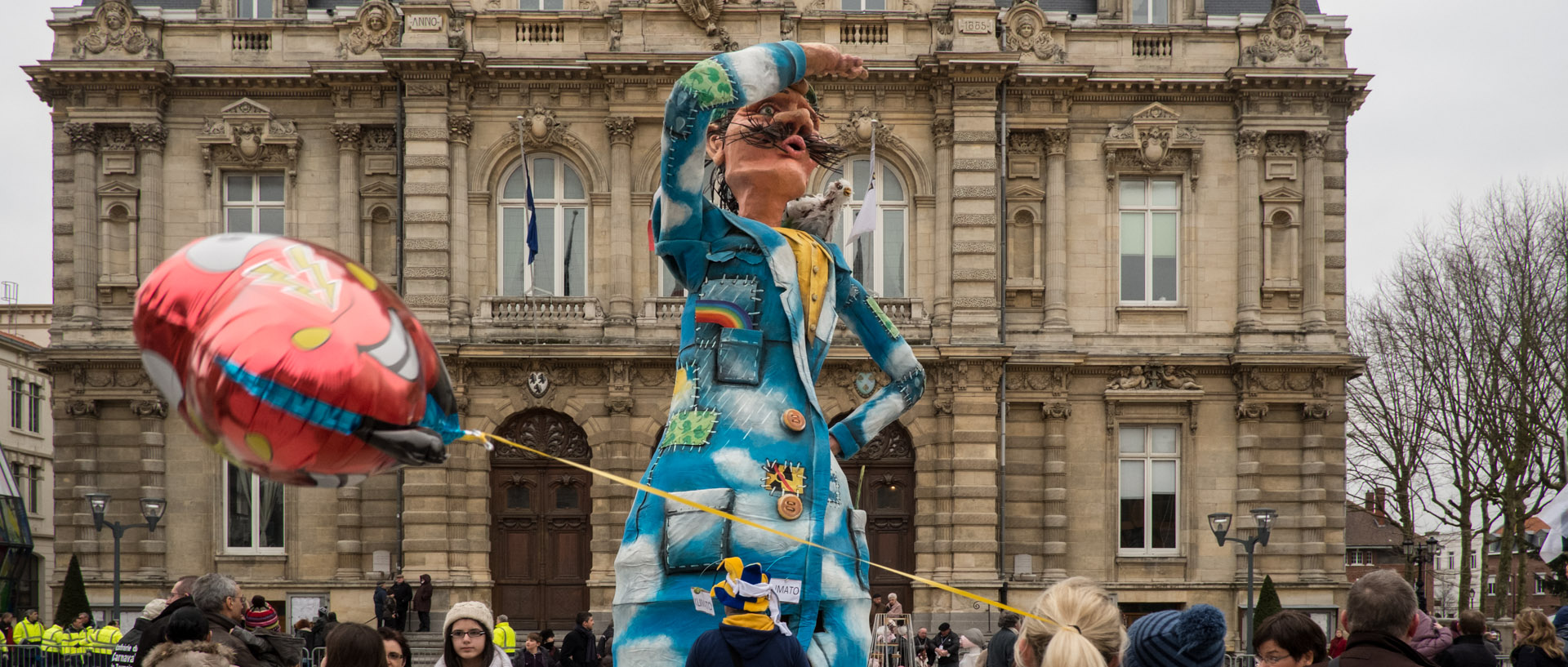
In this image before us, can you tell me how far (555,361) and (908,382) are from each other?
2113 cm

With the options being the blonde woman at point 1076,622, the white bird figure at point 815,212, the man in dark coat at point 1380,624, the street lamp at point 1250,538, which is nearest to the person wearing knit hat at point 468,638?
the white bird figure at point 815,212

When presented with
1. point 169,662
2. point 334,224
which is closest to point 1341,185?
point 334,224

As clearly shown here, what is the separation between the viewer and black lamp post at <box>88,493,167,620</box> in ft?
79.3

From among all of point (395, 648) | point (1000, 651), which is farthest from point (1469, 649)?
point (395, 648)

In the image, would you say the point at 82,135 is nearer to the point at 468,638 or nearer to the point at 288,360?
the point at 468,638

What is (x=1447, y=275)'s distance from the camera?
34.8 metres

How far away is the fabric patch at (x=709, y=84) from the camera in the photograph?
6.29m

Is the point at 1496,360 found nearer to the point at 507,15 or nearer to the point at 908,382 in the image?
the point at 507,15

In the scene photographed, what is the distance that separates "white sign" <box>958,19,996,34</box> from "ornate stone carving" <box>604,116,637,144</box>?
5.65m

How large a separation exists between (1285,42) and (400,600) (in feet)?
56.5

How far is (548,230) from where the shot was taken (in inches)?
1129

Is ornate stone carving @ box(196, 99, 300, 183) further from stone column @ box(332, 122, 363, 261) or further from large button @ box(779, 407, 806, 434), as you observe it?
large button @ box(779, 407, 806, 434)

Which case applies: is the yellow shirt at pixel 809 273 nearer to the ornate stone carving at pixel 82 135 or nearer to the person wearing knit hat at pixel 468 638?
the person wearing knit hat at pixel 468 638

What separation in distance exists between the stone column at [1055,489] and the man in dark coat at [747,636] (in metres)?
23.4
